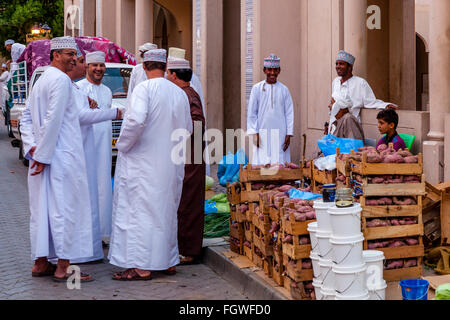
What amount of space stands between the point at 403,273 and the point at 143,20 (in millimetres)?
16552

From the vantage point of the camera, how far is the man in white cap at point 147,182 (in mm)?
6832

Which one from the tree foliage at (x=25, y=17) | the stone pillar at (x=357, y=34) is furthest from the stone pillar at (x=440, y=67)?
the tree foliage at (x=25, y=17)

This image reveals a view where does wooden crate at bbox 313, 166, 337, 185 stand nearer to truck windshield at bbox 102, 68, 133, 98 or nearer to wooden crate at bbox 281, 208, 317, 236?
wooden crate at bbox 281, 208, 317, 236

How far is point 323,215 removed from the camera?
213 inches

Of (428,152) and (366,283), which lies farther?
(428,152)

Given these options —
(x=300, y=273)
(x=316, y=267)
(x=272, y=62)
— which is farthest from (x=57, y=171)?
(x=272, y=62)

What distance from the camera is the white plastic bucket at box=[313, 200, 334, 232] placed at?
5.40 m

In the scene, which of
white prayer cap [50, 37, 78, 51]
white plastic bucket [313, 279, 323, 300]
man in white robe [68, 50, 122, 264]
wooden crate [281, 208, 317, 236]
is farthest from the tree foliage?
white plastic bucket [313, 279, 323, 300]

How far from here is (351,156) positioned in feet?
21.4

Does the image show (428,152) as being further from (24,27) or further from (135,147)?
(24,27)

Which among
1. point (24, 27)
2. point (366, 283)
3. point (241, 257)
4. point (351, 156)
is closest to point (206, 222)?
point (241, 257)

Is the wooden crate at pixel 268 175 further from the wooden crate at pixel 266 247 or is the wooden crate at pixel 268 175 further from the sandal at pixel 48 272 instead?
the sandal at pixel 48 272

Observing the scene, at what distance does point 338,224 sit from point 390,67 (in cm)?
705

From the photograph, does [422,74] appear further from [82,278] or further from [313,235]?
[313,235]
